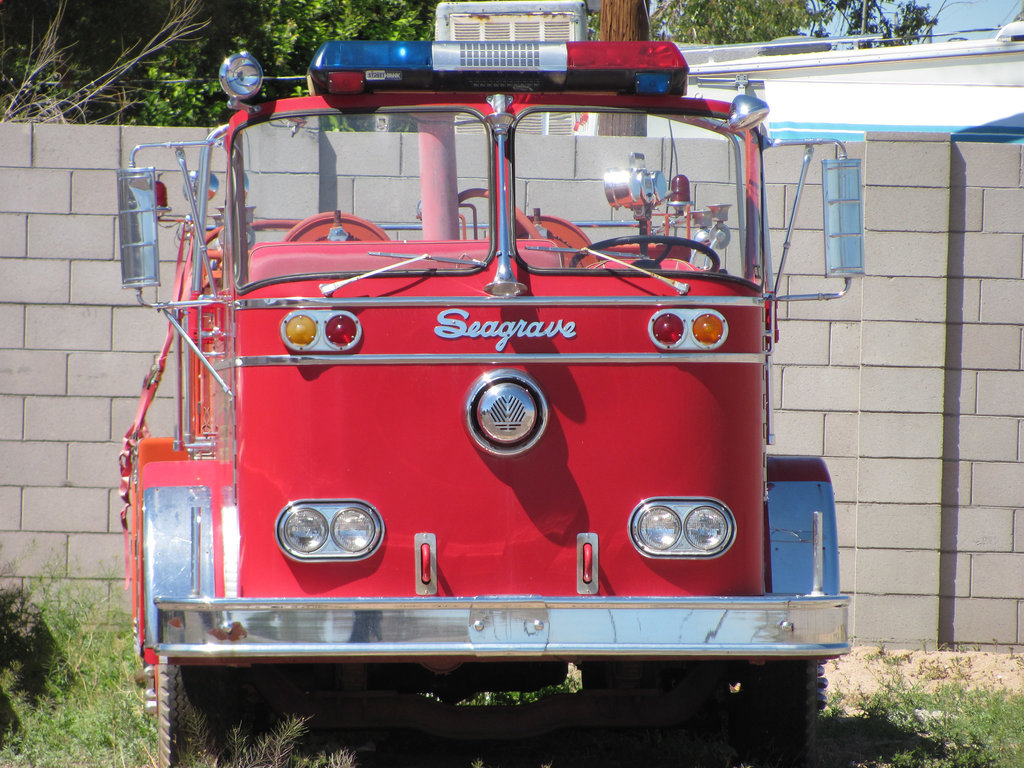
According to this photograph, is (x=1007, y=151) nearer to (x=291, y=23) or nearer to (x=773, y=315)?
(x=773, y=315)

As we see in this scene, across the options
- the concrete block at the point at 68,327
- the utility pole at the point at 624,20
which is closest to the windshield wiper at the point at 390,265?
the concrete block at the point at 68,327

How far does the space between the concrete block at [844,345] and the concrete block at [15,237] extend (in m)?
4.55

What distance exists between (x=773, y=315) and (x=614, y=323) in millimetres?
958

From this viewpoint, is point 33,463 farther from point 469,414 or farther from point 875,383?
point 875,383

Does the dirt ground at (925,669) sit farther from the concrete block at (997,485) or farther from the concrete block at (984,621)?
the concrete block at (997,485)

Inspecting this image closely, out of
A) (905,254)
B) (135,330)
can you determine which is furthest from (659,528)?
(135,330)

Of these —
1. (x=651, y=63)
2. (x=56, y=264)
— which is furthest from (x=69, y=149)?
(x=651, y=63)

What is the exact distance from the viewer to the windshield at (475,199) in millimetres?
3740

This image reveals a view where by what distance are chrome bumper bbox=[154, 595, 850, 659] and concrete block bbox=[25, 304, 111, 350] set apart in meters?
3.41

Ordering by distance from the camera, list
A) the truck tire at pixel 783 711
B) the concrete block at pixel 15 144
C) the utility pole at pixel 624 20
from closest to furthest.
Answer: the truck tire at pixel 783 711
the concrete block at pixel 15 144
the utility pole at pixel 624 20

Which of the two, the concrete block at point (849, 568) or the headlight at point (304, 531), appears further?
the concrete block at point (849, 568)

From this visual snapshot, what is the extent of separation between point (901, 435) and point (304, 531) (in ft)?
13.3

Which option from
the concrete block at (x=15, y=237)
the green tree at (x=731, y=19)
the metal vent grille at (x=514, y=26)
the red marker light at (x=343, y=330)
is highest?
the green tree at (x=731, y=19)

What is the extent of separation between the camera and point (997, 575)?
642 cm
